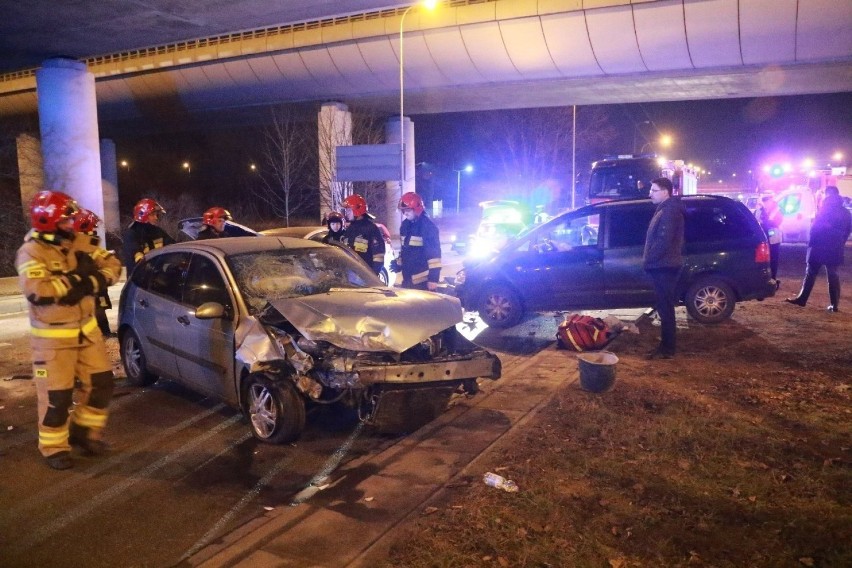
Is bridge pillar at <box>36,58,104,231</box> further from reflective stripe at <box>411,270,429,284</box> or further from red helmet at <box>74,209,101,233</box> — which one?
red helmet at <box>74,209,101,233</box>

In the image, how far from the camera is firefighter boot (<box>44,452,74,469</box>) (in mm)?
A: 4895

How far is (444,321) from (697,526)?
2.46 metres

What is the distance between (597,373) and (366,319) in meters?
2.21

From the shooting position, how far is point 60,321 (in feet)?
15.9

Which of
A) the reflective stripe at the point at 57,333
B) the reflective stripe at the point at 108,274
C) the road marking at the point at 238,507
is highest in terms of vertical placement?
the reflective stripe at the point at 108,274

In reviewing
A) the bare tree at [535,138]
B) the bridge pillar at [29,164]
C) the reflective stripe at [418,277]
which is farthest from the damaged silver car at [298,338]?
the bare tree at [535,138]

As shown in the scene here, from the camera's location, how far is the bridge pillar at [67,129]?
15.7 meters

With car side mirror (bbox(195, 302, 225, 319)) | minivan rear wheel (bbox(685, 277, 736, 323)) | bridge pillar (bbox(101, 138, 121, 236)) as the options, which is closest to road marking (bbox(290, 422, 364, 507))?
car side mirror (bbox(195, 302, 225, 319))

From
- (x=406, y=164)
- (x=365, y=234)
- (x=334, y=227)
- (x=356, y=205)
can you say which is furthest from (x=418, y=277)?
(x=406, y=164)

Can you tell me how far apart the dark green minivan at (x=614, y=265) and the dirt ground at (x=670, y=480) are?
237 centimetres

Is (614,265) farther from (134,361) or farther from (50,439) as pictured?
(50,439)

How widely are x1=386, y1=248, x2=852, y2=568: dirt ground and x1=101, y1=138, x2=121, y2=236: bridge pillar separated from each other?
30455 mm

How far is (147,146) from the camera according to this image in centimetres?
5216

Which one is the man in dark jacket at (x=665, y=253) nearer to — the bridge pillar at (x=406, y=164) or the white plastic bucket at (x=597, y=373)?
the white plastic bucket at (x=597, y=373)
